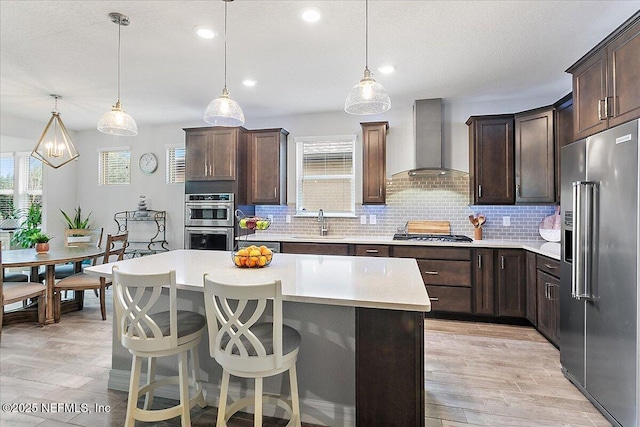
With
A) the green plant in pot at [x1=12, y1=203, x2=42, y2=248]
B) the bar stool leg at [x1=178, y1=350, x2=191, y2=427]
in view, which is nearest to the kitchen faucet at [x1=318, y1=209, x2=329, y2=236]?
the bar stool leg at [x1=178, y1=350, x2=191, y2=427]

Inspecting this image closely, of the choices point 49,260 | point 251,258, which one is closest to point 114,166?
point 49,260

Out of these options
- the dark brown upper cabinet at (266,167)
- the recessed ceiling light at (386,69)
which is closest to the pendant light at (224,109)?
the recessed ceiling light at (386,69)

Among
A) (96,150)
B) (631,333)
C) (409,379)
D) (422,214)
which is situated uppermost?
(96,150)

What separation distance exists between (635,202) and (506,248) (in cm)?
206

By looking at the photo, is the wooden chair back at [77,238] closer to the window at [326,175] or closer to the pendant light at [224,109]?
the window at [326,175]

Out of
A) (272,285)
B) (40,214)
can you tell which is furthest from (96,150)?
(272,285)

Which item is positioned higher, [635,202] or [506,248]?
[635,202]

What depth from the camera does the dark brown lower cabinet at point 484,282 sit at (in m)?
3.89

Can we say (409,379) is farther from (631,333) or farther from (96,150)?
(96,150)

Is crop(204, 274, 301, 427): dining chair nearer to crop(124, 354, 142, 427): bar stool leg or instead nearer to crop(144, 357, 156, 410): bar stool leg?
crop(124, 354, 142, 427): bar stool leg

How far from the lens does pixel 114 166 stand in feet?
19.9

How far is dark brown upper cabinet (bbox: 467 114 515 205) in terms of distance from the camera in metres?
4.06

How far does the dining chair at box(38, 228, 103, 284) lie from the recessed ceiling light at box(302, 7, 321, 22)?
13.7 ft

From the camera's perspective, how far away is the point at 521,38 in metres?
2.82
